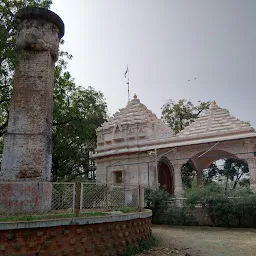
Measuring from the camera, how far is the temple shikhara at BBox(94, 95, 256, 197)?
48.1 ft

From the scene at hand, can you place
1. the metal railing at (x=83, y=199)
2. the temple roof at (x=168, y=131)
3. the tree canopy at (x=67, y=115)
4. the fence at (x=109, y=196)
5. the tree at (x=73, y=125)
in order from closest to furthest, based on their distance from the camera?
the metal railing at (x=83, y=199) < the fence at (x=109, y=196) < the tree canopy at (x=67, y=115) < the temple roof at (x=168, y=131) < the tree at (x=73, y=125)

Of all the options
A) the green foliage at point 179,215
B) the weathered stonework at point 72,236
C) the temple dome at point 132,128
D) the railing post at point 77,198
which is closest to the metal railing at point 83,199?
the railing post at point 77,198

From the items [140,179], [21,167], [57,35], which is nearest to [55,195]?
[21,167]

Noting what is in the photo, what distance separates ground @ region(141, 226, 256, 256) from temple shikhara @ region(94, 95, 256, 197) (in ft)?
12.1

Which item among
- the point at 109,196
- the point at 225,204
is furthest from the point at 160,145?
the point at 109,196

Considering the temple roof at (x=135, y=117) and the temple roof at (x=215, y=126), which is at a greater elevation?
the temple roof at (x=135, y=117)

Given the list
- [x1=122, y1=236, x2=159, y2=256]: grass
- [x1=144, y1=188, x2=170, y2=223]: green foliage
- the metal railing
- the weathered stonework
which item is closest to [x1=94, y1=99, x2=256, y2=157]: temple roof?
[x1=144, y1=188, x2=170, y2=223]: green foliage

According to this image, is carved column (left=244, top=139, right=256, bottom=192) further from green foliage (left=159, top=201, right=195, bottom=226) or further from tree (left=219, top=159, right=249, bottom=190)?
tree (left=219, top=159, right=249, bottom=190)

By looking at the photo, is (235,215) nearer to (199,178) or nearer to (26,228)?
(199,178)

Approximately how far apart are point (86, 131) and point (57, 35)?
9.94 m

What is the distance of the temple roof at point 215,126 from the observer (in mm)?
14711

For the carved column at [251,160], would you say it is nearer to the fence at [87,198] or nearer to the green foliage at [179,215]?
the green foliage at [179,215]

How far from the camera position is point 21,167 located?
720cm

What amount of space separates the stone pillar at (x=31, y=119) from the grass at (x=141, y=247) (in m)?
2.27
